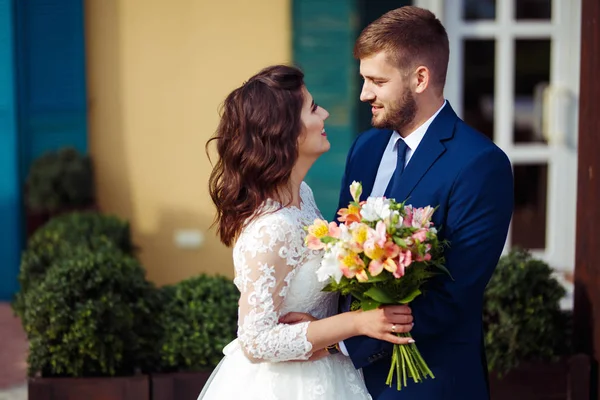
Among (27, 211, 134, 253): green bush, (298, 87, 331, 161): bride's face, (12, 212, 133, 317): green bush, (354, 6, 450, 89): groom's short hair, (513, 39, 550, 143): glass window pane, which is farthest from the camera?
(513, 39, 550, 143): glass window pane

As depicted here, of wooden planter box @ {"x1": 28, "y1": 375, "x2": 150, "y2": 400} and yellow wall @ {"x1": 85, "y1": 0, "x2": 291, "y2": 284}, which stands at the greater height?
yellow wall @ {"x1": 85, "y1": 0, "x2": 291, "y2": 284}

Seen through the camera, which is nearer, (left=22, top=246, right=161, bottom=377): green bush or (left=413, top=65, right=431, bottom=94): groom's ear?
(left=413, top=65, right=431, bottom=94): groom's ear

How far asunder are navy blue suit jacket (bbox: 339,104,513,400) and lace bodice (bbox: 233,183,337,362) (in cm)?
20

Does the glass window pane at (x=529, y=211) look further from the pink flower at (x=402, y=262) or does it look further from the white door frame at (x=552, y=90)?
the pink flower at (x=402, y=262)

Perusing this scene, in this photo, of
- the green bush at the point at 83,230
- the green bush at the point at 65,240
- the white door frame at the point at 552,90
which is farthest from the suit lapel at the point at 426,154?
the white door frame at the point at 552,90

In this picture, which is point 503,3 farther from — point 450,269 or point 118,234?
point 450,269

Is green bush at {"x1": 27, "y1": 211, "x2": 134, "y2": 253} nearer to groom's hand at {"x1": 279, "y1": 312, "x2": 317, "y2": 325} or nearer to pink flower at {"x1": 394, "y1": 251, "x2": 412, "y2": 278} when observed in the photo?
groom's hand at {"x1": 279, "y1": 312, "x2": 317, "y2": 325}

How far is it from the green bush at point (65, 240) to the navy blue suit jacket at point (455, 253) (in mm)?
2396

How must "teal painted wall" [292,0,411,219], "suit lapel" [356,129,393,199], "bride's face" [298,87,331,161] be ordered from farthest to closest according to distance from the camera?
1. "teal painted wall" [292,0,411,219]
2. "suit lapel" [356,129,393,199]
3. "bride's face" [298,87,331,161]

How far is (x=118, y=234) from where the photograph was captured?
5.79 meters

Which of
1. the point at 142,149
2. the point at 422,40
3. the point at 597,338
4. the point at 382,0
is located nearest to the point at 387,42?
the point at 422,40

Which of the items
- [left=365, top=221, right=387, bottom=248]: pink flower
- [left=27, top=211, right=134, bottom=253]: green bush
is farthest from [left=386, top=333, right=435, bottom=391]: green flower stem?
[left=27, top=211, right=134, bottom=253]: green bush

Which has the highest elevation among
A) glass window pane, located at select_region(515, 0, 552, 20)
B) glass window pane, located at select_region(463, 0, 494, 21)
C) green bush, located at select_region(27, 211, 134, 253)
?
glass window pane, located at select_region(515, 0, 552, 20)

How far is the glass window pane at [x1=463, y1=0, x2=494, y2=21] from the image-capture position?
6.53m
